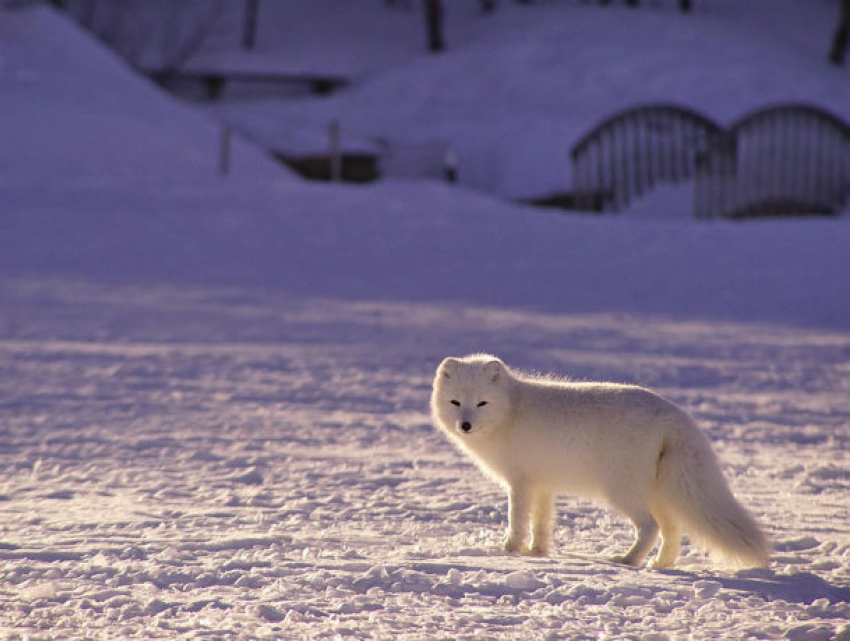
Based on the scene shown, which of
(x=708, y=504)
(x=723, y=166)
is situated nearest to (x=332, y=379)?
(x=708, y=504)

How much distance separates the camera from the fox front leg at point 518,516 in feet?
14.6

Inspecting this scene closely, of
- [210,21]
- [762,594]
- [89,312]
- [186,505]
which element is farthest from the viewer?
[210,21]

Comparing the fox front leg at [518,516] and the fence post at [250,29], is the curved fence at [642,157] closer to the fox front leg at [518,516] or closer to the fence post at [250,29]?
the fence post at [250,29]

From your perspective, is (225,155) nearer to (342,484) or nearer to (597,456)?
(342,484)

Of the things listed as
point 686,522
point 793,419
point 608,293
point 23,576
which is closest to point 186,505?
point 23,576

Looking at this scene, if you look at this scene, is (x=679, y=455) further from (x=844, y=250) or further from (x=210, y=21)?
(x=210, y=21)

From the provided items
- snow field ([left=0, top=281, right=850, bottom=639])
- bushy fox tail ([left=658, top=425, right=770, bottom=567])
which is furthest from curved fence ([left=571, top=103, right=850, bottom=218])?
bushy fox tail ([left=658, top=425, right=770, bottom=567])

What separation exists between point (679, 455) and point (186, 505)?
7.40ft

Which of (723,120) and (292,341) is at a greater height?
(723,120)

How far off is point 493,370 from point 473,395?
127 mm

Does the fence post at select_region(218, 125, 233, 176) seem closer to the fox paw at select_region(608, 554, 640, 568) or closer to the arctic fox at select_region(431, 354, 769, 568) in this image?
the arctic fox at select_region(431, 354, 769, 568)

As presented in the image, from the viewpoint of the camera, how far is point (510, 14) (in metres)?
30.5

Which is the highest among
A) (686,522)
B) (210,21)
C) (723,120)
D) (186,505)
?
(210,21)

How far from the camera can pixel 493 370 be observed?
4.39 meters
